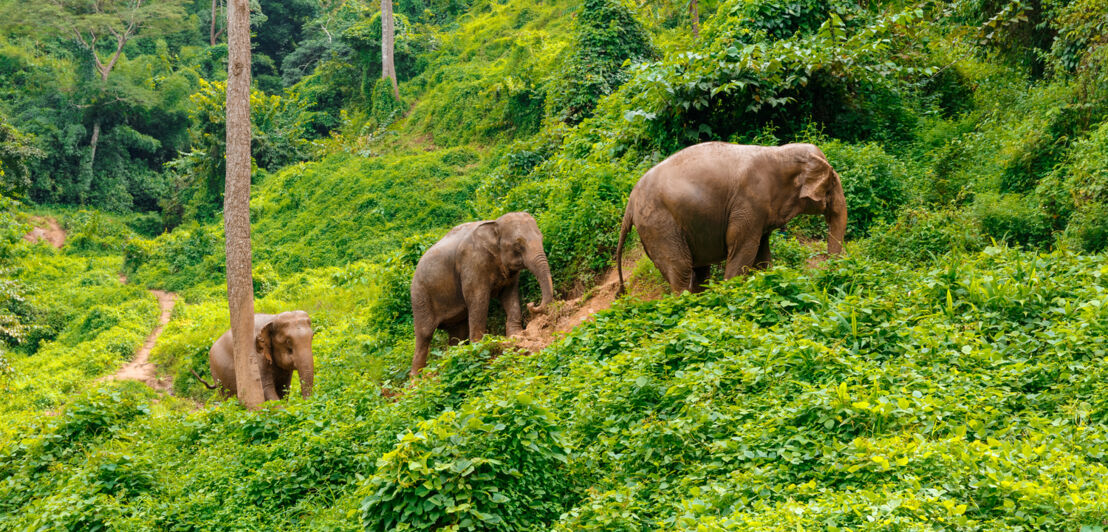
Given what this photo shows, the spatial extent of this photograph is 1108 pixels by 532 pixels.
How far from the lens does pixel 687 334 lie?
301 inches

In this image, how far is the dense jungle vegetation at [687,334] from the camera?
5848mm

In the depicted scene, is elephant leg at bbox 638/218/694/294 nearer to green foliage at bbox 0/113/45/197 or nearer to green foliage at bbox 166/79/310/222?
green foliage at bbox 0/113/45/197

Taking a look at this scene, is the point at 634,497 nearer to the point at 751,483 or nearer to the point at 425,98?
the point at 751,483

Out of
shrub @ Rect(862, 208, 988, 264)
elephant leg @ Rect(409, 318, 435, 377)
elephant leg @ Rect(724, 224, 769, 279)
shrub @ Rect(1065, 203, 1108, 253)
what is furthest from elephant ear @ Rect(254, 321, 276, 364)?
shrub @ Rect(1065, 203, 1108, 253)

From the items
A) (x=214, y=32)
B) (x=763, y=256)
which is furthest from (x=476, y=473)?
(x=214, y=32)

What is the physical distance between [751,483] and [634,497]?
0.77 meters

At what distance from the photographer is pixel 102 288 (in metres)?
25.5

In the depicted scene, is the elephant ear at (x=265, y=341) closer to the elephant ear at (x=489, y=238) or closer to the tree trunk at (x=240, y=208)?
the tree trunk at (x=240, y=208)

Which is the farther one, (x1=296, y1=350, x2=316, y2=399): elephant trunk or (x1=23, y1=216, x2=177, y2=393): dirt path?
(x1=23, y1=216, x2=177, y2=393): dirt path

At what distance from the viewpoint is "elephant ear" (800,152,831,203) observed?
29.2 ft

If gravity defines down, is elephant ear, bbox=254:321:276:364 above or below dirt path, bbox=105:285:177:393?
above

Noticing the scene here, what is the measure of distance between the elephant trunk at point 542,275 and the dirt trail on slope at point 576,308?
0.18m

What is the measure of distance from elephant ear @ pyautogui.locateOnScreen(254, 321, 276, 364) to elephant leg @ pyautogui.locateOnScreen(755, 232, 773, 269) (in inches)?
261

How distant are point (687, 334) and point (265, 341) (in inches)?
274
